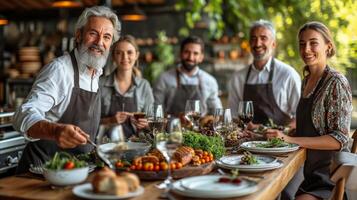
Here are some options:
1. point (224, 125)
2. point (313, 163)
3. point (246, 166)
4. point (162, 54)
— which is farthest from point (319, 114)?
point (162, 54)

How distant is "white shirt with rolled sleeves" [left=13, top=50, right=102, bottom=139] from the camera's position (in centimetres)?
272

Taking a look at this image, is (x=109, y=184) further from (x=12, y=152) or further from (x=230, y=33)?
(x=230, y=33)

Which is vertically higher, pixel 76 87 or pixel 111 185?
pixel 76 87

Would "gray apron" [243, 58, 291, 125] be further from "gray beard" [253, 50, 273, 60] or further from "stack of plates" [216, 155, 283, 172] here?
"stack of plates" [216, 155, 283, 172]

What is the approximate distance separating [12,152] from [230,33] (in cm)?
785

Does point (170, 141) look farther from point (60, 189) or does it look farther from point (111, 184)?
point (60, 189)

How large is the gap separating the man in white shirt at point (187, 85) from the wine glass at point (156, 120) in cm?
237

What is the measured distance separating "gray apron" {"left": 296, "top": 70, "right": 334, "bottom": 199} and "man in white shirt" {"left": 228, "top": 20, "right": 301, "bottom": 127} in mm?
1113

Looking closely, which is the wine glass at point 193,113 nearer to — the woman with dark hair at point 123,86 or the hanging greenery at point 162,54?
the woman with dark hair at point 123,86

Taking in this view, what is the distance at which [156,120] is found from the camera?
2.79 metres

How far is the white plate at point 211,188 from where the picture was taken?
1.81 m

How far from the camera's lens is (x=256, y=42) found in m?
4.73

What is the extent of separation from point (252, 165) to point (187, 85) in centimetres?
309

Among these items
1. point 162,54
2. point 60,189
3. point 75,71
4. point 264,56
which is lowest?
point 60,189
